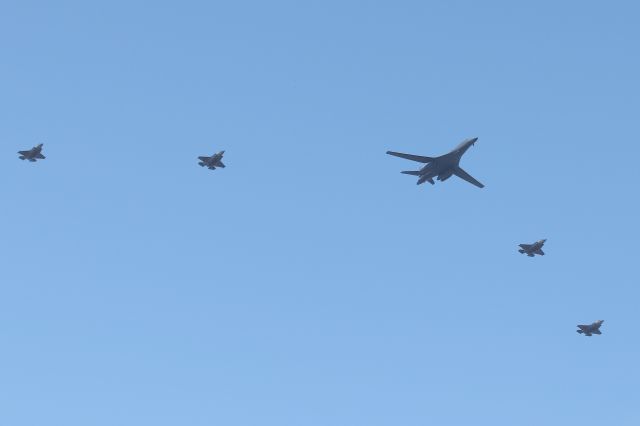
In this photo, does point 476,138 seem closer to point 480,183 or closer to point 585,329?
point 480,183

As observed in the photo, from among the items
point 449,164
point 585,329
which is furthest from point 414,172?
point 585,329

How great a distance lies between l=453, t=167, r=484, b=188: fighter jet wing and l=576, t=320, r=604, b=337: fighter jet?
98.3 feet

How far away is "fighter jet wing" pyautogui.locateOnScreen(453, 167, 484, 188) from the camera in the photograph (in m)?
192

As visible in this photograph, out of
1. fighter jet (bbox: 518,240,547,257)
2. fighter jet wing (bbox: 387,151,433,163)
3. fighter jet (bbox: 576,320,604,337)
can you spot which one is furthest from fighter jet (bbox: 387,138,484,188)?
fighter jet (bbox: 576,320,604,337)

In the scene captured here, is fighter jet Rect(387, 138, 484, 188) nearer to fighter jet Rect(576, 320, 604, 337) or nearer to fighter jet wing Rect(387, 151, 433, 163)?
fighter jet wing Rect(387, 151, 433, 163)

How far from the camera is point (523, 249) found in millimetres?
194000

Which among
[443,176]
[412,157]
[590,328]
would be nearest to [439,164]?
[443,176]

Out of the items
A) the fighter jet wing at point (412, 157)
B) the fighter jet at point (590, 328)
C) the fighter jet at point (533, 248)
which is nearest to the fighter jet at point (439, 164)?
the fighter jet wing at point (412, 157)

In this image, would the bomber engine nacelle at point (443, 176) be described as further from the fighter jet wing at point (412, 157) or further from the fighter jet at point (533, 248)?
the fighter jet at point (533, 248)

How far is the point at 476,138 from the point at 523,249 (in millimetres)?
21712

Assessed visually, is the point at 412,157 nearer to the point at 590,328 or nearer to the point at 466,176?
the point at 466,176

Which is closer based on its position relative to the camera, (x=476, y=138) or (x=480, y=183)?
(x=476, y=138)

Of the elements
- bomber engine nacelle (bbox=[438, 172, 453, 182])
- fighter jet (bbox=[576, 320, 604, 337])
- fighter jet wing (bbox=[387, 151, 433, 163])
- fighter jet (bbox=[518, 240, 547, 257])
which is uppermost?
fighter jet wing (bbox=[387, 151, 433, 163])

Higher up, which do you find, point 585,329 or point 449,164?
point 449,164
